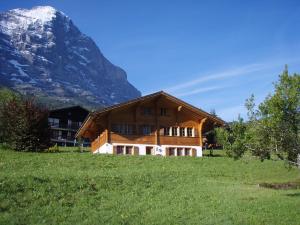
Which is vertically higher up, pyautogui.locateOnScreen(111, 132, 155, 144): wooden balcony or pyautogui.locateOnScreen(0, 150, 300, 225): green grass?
pyautogui.locateOnScreen(111, 132, 155, 144): wooden balcony

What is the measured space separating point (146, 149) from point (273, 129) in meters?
32.8

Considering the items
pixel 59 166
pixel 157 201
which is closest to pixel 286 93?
pixel 157 201

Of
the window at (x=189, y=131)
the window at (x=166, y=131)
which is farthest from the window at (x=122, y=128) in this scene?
the window at (x=189, y=131)

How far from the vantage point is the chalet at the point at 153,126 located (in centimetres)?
5362

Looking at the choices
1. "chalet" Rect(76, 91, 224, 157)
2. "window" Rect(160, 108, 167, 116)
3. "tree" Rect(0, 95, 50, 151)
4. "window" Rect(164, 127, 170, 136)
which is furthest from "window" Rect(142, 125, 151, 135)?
"tree" Rect(0, 95, 50, 151)

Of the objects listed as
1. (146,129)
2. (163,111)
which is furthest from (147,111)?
(146,129)

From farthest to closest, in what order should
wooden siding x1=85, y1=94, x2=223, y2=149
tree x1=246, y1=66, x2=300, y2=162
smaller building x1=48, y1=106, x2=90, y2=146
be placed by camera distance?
smaller building x1=48, y1=106, x2=90, y2=146 < wooden siding x1=85, y1=94, x2=223, y2=149 < tree x1=246, y1=66, x2=300, y2=162

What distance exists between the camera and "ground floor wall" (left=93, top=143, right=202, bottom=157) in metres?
53.0

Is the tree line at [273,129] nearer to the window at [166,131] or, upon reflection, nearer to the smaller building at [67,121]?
the window at [166,131]

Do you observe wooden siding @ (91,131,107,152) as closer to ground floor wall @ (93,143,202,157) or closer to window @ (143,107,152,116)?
ground floor wall @ (93,143,202,157)

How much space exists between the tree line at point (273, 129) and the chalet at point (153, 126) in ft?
95.4

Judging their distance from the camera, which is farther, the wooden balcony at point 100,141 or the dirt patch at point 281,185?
the wooden balcony at point 100,141

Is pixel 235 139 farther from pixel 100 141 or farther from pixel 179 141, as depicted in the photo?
pixel 100 141

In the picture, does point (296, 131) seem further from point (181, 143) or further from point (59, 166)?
point (181, 143)
